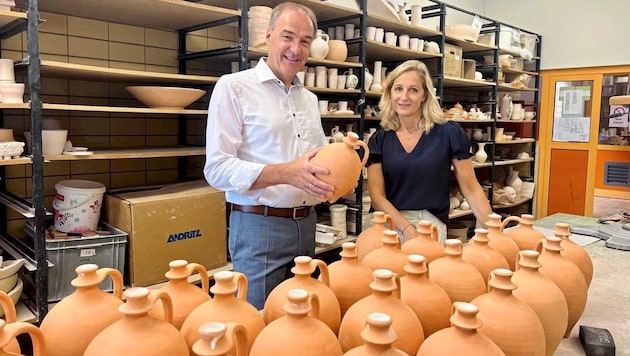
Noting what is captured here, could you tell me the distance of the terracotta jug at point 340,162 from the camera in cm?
130

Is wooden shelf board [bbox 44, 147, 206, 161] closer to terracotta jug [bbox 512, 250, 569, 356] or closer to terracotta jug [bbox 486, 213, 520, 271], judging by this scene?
terracotta jug [bbox 486, 213, 520, 271]

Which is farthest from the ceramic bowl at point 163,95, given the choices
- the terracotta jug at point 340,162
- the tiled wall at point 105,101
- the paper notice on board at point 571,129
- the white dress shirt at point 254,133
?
the paper notice on board at point 571,129

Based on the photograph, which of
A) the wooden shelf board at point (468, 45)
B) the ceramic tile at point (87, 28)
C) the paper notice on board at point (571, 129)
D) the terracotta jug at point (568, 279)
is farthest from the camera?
the paper notice on board at point (571, 129)

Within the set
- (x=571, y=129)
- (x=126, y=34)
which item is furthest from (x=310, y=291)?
(x=571, y=129)

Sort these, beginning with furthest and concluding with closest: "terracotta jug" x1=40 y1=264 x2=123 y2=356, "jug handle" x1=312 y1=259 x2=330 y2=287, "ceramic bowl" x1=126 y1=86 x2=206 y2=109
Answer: "ceramic bowl" x1=126 y1=86 x2=206 y2=109 → "jug handle" x1=312 y1=259 x2=330 y2=287 → "terracotta jug" x1=40 y1=264 x2=123 y2=356

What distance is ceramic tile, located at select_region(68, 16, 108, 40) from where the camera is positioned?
262 centimetres

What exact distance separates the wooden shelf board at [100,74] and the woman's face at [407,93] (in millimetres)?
1099

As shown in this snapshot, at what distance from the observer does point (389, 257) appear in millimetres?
1228

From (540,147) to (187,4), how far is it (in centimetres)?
501

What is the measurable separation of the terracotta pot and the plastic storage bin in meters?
1.91

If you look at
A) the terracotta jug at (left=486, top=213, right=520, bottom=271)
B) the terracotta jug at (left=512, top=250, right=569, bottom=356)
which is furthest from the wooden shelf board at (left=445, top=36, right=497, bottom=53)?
the terracotta jug at (left=512, top=250, right=569, bottom=356)

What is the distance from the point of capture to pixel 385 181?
87.7 inches

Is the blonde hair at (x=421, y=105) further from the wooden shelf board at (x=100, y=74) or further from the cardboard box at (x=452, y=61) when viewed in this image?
the cardboard box at (x=452, y=61)

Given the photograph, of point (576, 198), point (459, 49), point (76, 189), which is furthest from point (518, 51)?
point (76, 189)
